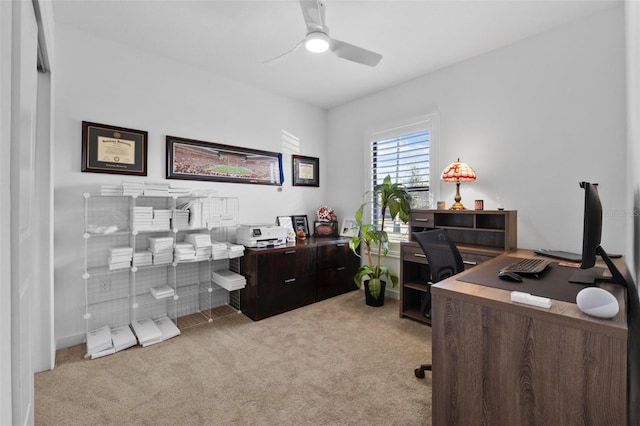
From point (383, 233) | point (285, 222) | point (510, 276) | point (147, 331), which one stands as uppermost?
point (285, 222)

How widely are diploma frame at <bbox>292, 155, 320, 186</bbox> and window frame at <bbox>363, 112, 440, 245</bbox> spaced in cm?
80

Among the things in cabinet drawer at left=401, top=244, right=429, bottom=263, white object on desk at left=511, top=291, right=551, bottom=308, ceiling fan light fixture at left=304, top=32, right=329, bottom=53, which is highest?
ceiling fan light fixture at left=304, top=32, right=329, bottom=53

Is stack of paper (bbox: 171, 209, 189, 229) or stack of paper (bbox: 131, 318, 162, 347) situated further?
stack of paper (bbox: 171, 209, 189, 229)

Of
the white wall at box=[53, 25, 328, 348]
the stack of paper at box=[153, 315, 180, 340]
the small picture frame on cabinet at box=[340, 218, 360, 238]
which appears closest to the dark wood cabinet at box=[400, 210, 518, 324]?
the small picture frame on cabinet at box=[340, 218, 360, 238]

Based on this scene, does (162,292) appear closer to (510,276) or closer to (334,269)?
(334,269)

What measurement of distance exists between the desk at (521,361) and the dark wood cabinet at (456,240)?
1227 millimetres

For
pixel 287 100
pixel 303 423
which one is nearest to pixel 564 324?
pixel 303 423

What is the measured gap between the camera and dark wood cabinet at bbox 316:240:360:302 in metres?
3.68

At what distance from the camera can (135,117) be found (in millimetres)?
2910

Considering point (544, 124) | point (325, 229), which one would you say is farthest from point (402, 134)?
point (325, 229)

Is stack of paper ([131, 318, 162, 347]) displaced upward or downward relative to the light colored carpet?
upward

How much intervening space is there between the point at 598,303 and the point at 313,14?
2.30 meters

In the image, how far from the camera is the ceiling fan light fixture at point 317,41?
7.06ft

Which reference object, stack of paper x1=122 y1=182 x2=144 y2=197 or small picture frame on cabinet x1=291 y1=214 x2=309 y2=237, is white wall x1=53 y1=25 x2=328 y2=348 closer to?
small picture frame on cabinet x1=291 y1=214 x2=309 y2=237
